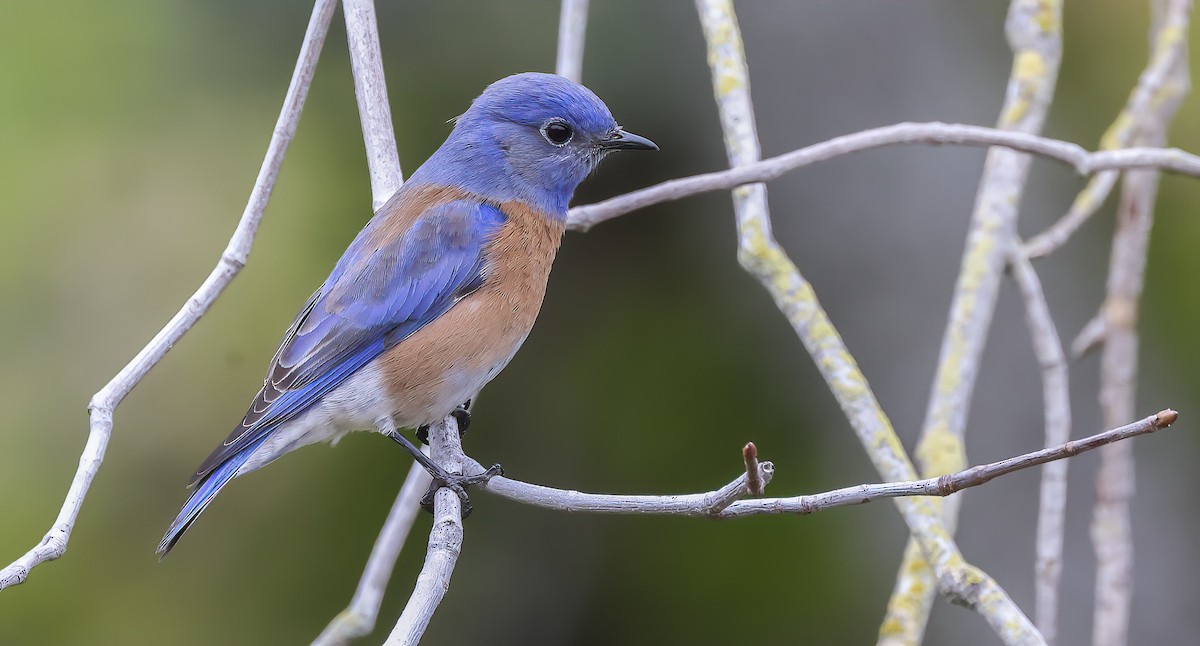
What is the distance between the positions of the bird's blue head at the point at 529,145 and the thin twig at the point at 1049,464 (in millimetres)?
1159

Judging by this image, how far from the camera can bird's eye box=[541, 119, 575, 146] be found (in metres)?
3.70

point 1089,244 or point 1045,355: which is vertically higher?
point 1089,244

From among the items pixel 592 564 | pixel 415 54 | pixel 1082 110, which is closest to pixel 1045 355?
pixel 1082 110

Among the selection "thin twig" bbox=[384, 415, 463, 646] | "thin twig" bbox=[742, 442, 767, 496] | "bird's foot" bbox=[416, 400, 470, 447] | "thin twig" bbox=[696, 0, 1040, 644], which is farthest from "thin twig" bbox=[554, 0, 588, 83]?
"thin twig" bbox=[742, 442, 767, 496]

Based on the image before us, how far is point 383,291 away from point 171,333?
973mm

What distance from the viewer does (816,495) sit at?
2.06 m

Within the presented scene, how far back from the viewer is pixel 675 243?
4984mm

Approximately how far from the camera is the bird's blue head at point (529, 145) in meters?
3.69

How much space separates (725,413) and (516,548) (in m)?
0.98

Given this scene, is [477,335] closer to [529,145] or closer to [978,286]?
[529,145]

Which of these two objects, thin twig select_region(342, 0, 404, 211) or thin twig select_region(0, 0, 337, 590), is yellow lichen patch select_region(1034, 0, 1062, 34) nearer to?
thin twig select_region(342, 0, 404, 211)

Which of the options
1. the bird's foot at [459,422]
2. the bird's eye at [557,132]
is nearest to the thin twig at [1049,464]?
the bird's eye at [557,132]

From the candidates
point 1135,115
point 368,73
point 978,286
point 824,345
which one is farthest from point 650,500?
point 1135,115

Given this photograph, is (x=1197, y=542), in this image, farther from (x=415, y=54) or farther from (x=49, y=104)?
(x=49, y=104)
